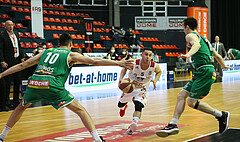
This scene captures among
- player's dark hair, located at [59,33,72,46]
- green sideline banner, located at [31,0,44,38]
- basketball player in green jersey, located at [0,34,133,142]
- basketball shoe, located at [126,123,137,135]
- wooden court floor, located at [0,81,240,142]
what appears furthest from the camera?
green sideline banner, located at [31,0,44,38]

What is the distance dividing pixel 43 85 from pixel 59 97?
0.80 ft

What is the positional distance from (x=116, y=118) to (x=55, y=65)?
3.08 m

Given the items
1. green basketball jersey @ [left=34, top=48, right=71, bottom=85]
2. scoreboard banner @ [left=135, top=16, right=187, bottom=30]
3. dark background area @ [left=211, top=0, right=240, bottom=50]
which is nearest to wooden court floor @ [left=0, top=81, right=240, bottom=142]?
green basketball jersey @ [left=34, top=48, right=71, bottom=85]

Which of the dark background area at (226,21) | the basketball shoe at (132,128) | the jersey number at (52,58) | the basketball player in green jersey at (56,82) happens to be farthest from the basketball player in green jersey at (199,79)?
the dark background area at (226,21)

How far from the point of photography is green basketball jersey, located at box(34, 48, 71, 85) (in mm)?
4547

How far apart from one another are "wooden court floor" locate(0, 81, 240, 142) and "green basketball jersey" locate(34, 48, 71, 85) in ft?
4.67

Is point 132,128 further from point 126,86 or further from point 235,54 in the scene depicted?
point 235,54

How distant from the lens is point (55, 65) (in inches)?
179

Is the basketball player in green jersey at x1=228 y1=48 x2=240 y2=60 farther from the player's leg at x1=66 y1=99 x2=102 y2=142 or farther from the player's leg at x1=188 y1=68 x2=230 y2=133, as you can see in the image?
the player's leg at x1=66 y1=99 x2=102 y2=142

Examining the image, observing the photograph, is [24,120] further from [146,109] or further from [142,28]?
[142,28]

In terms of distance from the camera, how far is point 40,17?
55.9ft

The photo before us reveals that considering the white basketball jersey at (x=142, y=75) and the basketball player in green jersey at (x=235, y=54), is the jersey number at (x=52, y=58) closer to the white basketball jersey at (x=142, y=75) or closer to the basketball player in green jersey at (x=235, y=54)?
the white basketball jersey at (x=142, y=75)

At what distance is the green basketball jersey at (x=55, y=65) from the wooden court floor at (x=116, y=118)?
4.67 ft

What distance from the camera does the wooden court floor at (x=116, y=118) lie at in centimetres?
581
